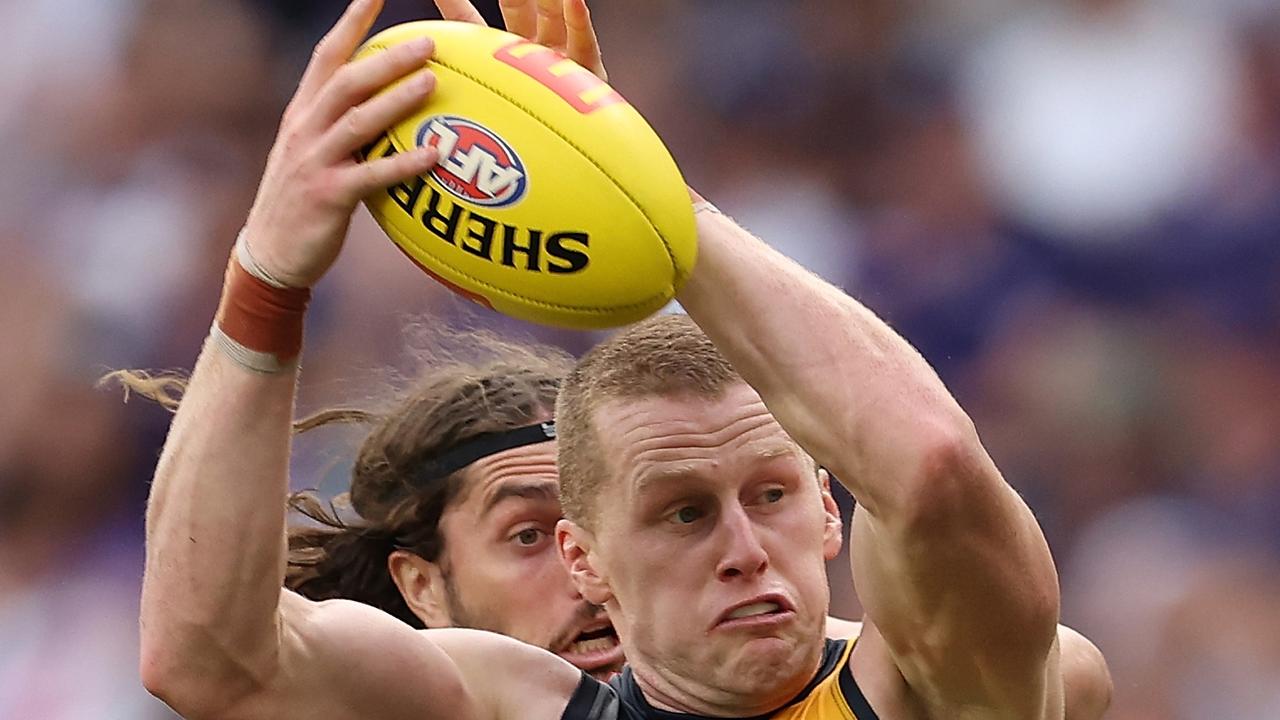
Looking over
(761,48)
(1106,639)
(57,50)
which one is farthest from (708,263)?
(57,50)

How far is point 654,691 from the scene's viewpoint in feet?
10.3

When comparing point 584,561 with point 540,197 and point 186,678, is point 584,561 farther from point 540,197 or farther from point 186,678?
point 540,197

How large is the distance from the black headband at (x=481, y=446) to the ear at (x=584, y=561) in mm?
967

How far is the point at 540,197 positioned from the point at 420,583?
222 cm

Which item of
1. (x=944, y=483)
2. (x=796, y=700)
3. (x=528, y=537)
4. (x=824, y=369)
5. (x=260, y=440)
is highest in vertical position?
(x=824, y=369)

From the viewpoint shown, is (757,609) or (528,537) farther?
(528,537)

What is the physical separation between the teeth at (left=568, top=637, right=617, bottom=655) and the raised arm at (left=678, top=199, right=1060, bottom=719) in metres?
1.44

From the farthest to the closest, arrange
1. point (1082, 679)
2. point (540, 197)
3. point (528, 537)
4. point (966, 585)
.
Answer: point (528, 537) < point (1082, 679) < point (966, 585) < point (540, 197)

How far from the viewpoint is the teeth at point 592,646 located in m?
3.92

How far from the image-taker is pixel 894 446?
2.41m

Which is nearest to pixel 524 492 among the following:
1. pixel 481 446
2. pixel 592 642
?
pixel 481 446

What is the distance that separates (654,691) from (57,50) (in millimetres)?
4572

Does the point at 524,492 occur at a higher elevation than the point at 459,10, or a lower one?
lower

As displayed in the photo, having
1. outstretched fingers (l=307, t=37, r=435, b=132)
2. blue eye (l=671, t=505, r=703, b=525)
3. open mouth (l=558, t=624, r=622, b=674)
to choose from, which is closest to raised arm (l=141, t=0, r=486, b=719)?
outstretched fingers (l=307, t=37, r=435, b=132)
